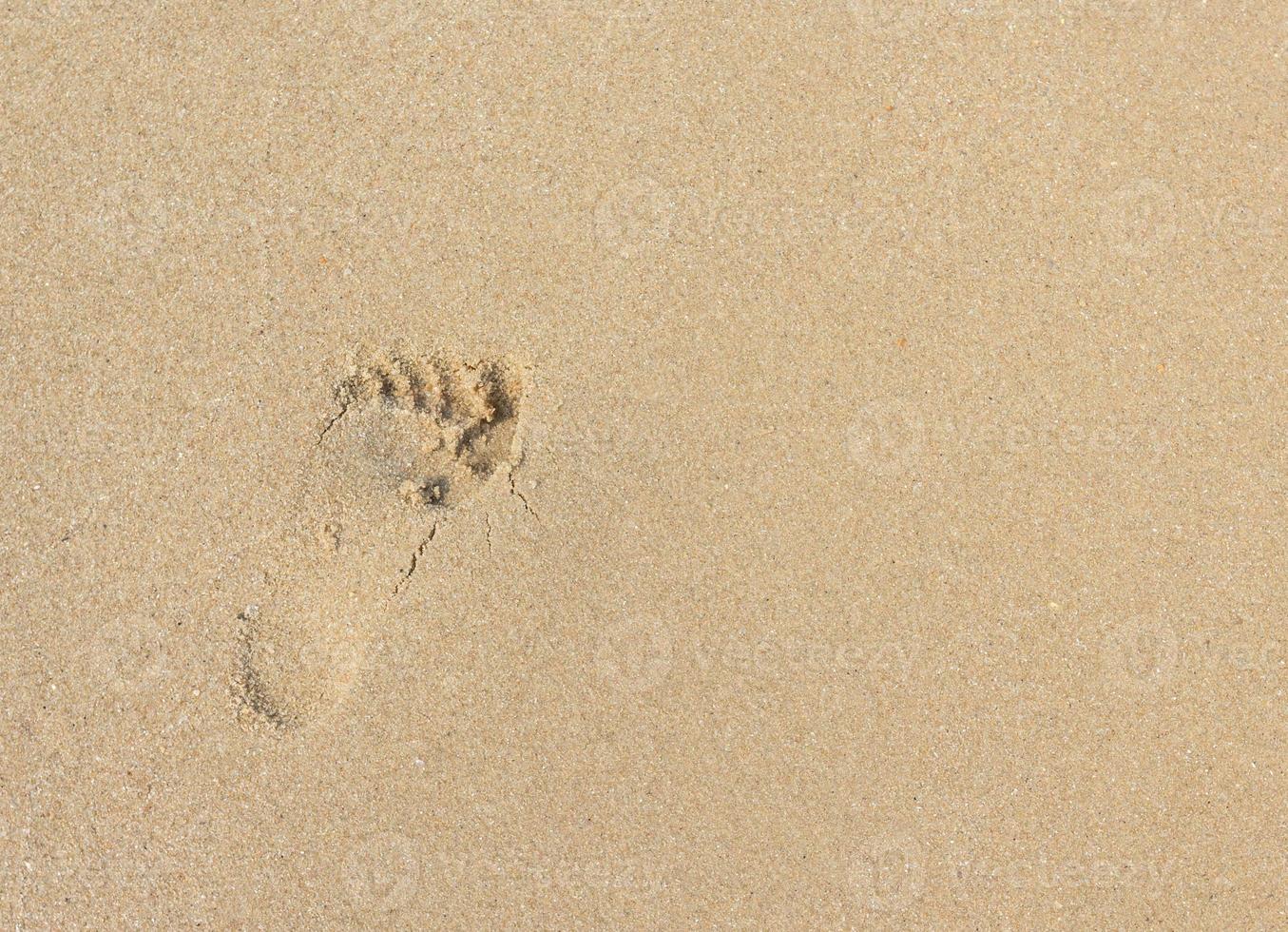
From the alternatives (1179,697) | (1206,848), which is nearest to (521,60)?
(1179,697)
